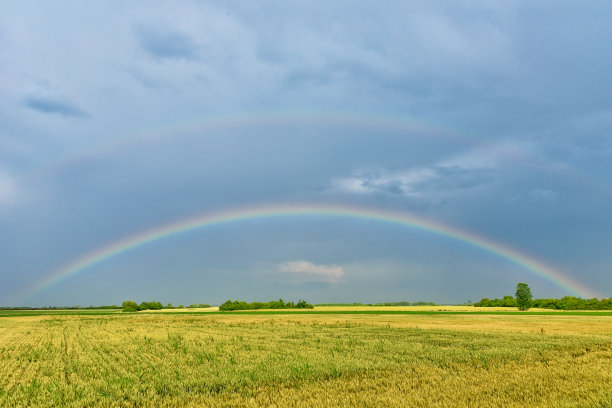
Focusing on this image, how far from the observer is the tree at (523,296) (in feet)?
401

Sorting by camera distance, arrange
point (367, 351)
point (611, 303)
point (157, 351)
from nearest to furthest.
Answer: point (367, 351), point (157, 351), point (611, 303)

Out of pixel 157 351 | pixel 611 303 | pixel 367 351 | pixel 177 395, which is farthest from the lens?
pixel 611 303

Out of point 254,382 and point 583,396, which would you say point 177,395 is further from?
point 583,396

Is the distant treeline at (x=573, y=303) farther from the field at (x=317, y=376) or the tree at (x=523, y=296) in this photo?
the field at (x=317, y=376)

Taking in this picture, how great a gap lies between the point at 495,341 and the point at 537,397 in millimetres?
15088

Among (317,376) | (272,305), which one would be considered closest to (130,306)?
(272,305)

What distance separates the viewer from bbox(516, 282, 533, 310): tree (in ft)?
401

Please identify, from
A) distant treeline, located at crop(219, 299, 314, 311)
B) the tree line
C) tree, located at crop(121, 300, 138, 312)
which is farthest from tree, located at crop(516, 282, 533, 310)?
tree, located at crop(121, 300, 138, 312)

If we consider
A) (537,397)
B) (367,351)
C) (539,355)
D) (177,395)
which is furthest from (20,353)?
(539,355)

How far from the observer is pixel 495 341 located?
2519cm

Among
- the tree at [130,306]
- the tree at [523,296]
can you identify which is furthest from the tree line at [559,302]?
the tree at [130,306]

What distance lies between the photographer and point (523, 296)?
4860 inches

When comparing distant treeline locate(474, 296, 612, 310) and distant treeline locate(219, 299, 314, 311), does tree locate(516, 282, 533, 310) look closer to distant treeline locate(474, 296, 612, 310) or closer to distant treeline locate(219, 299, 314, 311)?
distant treeline locate(474, 296, 612, 310)

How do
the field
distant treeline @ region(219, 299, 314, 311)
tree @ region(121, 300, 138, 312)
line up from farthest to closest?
tree @ region(121, 300, 138, 312)
distant treeline @ region(219, 299, 314, 311)
the field
